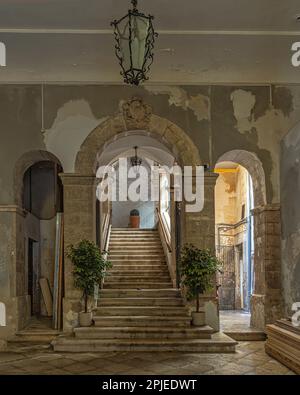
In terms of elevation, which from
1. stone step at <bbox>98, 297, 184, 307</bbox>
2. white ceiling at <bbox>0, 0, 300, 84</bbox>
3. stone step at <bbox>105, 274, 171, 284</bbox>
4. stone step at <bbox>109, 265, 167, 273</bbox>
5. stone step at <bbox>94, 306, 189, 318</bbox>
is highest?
white ceiling at <bbox>0, 0, 300, 84</bbox>

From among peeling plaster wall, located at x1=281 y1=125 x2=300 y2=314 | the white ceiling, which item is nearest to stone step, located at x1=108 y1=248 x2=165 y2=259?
peeling plaster wall, located at x1=281 y1=125 x2=300 y2=314

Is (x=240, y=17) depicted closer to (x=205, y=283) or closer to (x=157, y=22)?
(x=157, y=22)

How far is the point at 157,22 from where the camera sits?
8812mm

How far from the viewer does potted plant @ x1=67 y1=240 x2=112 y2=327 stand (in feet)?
30.8

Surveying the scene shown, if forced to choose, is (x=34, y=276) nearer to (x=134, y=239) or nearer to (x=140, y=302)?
(x=140, y=302)

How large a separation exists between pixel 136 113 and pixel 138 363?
190 inches

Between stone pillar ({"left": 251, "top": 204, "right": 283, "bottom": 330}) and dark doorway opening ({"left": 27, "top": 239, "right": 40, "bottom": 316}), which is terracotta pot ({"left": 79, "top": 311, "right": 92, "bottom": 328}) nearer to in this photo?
dark doorway opening ({"left": 27, "top": 239, "right": 40, "bottom": 316})

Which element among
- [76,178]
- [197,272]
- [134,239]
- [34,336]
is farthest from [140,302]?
[134,239]

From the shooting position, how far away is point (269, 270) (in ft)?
33.1

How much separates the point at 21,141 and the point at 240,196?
27.5ft

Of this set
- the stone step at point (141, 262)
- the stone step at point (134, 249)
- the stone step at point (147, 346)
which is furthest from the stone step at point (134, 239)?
the stone step at point (147, 346)

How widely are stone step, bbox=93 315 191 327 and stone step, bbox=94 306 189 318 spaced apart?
213 millimetres

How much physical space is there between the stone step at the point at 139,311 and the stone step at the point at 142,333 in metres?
0.71

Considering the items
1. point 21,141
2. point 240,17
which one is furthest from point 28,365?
point 240,17
